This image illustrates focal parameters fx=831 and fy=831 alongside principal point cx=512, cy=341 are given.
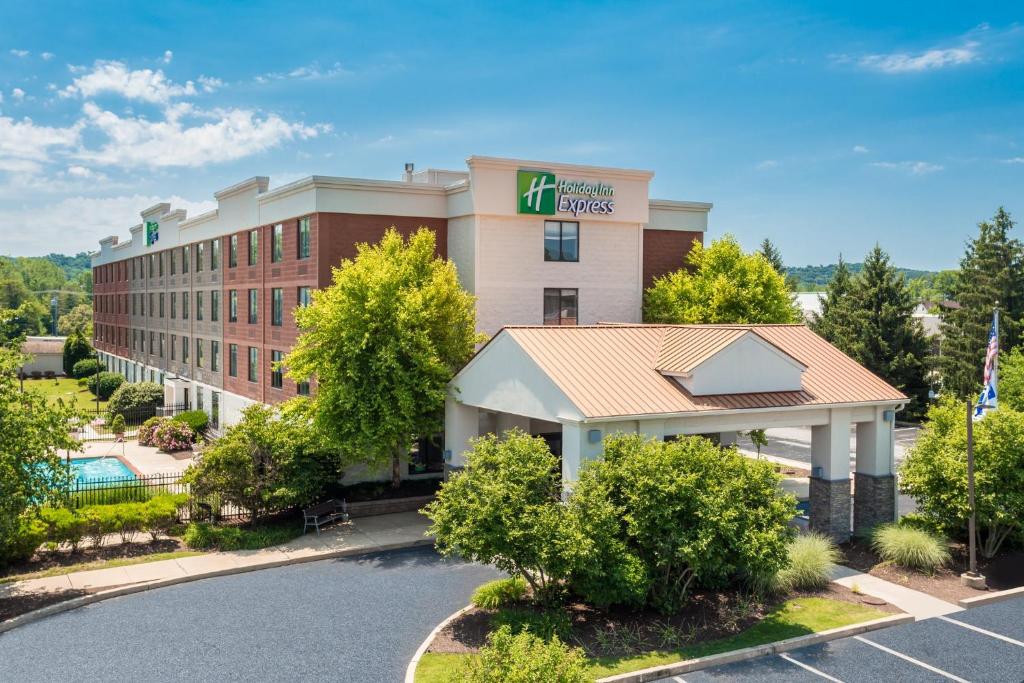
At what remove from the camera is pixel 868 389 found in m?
25.3

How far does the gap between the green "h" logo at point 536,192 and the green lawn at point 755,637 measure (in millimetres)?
20268

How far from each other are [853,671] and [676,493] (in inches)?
184

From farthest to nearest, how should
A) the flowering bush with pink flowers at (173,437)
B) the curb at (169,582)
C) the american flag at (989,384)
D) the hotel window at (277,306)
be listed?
the flowering bush with pink flowers at (173,437) → the hotel window at (277,306) → the american flag at (989,384) → the curb at (169,582)

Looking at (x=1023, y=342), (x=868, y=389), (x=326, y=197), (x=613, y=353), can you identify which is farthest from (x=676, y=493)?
(x=1023, y=342)

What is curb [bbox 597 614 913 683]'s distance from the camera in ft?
50.5

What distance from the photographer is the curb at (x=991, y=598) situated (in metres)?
19.5

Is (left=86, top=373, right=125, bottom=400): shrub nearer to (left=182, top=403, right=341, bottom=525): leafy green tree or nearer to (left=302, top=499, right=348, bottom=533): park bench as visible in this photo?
(left=182, top=403, right=341, bottom=525): leafy green tree

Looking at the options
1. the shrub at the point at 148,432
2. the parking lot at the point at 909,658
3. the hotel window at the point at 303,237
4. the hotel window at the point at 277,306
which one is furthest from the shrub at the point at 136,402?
the parking lot at the point at 909,658

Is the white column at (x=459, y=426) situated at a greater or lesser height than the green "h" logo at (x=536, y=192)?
lesser

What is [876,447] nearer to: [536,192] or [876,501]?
[876,501]

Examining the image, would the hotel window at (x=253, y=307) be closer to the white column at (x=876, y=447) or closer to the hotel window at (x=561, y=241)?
the hotel window at (x=561, y=241)

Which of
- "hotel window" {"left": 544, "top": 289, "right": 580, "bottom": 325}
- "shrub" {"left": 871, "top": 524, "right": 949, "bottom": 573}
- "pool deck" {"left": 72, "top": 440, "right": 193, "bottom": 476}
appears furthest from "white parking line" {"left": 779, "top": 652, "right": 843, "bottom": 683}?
"pool deck" {"left": 72, "top": 440, "right": 193, "bottom": 476}

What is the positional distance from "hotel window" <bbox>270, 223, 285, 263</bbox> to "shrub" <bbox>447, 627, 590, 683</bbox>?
2894cm

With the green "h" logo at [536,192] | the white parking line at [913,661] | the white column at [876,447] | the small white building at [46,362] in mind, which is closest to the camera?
the white parking line at [913,661]
